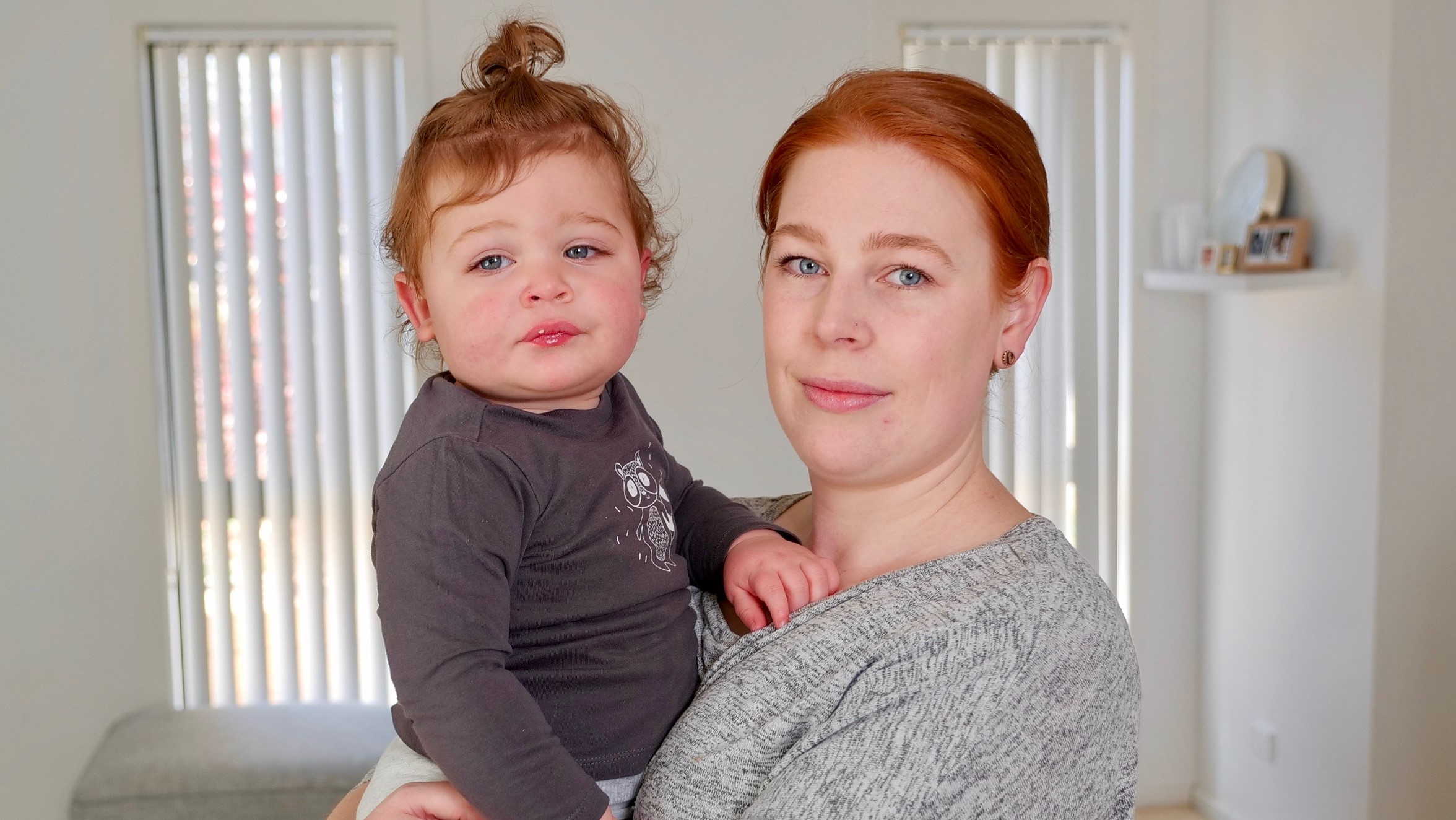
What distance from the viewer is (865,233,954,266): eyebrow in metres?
1.30

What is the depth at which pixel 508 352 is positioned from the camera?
4.28ft

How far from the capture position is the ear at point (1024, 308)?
4.72ft

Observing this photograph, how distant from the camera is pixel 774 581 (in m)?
1.35

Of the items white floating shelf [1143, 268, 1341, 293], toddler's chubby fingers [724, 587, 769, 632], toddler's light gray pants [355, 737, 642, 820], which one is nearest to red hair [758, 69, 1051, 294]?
toddler's chubby fingers [724, 587, 769, 632]

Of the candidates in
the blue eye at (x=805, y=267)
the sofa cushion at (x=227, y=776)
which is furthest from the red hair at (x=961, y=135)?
the sofa cushion at (x=227, y=776)

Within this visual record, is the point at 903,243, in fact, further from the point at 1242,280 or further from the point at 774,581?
the point at 1242,280

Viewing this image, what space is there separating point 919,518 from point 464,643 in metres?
0.56

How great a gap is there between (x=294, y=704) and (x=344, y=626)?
0.33 meters

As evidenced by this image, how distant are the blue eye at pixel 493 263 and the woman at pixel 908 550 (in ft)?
1.00

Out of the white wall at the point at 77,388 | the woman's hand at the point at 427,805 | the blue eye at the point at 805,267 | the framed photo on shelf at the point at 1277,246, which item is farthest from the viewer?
the framed photo on shelf at the point at 1277,246

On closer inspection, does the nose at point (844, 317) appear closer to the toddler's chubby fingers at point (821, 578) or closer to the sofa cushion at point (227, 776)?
the toddler's chubby fingers at point (821, 578)

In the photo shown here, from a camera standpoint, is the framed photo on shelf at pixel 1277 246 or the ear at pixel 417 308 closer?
the ear at pixel 417 308

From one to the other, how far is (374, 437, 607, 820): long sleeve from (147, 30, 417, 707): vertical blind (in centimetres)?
275

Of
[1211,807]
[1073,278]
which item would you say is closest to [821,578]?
[1073,278]
